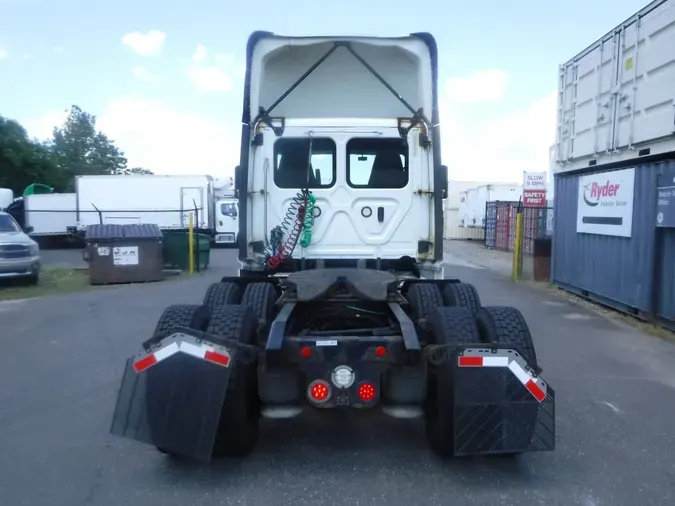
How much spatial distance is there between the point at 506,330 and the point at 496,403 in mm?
622

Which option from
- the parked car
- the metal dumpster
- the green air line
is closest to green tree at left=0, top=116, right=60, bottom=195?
the parked car

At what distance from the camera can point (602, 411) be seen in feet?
18.7

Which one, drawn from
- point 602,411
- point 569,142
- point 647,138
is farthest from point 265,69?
point 569,142

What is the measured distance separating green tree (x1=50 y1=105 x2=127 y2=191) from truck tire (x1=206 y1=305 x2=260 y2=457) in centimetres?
6720

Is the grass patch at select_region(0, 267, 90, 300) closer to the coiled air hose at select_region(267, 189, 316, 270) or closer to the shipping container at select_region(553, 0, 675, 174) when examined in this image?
the coiled air hose at select_region(267, 189, 316, 270)

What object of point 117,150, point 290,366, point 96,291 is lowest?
point 96,291

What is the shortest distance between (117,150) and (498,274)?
64150mm

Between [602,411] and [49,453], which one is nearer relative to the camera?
[49,453]

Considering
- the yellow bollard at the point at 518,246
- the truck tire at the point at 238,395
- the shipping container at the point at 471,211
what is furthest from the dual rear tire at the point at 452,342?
the shipping container at the point at 471,211

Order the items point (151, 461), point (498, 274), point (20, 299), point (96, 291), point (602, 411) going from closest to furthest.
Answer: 1. point (151, 461)
2. point (602, 411)
3. point (20, 299)
4. point (96, 291)
5. point (498, 274)

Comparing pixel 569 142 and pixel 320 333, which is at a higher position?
pixel 569 142

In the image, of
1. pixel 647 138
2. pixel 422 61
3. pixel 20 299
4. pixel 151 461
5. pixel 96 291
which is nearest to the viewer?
pixel 151 461

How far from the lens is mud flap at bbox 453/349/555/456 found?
3938 millimetres

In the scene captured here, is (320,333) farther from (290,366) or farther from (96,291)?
(96,291)
